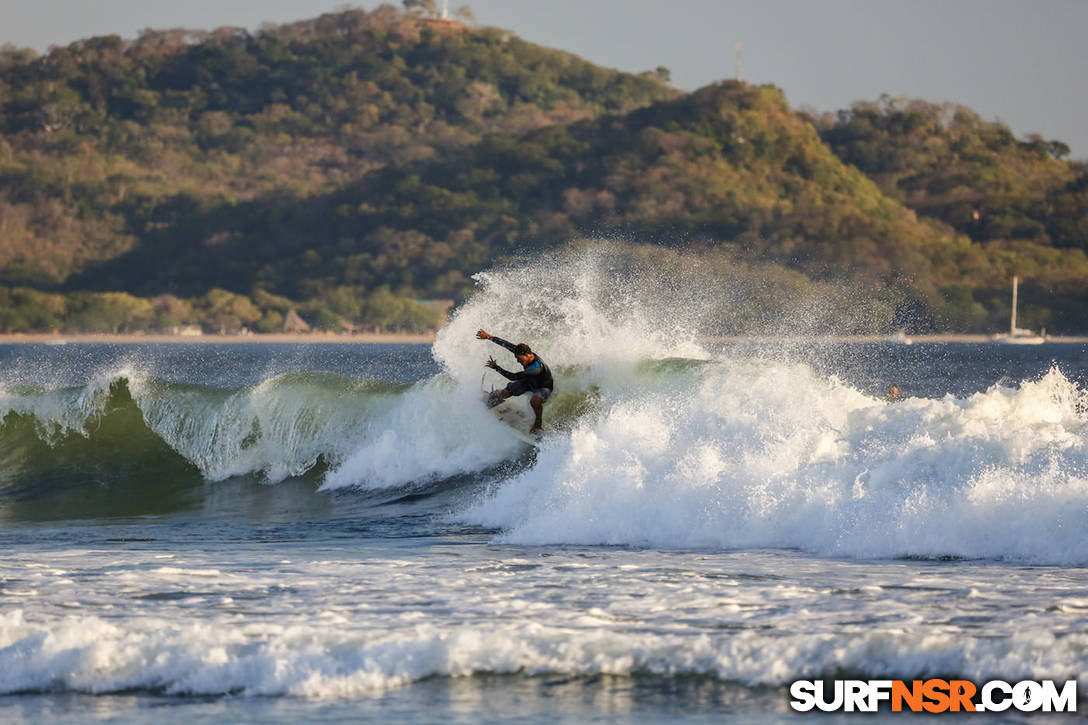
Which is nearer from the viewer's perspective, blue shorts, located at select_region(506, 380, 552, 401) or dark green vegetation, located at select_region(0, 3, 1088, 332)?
blue shorts, located at select_region(506, 380, 552, 401)

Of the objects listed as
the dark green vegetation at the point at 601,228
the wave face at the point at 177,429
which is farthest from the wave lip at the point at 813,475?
the dark green vegetation at the point at 601,228

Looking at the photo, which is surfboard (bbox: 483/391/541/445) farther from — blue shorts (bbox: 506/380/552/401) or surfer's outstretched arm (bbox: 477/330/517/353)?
surfer's outstretched arm (bbox: 477/330/517/353)

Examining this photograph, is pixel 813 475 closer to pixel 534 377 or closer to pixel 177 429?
pixel 534 377

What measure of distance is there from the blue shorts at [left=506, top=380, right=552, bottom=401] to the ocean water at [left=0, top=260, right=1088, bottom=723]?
0.50 metres

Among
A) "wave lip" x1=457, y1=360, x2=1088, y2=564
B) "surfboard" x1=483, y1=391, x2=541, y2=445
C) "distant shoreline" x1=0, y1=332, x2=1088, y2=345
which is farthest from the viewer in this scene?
"distant shoreline" x1=0, y1=332, x2=1088, y2=345

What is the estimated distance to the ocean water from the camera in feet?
33.0

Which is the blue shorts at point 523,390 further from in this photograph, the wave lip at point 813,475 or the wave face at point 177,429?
the wave face at point 177,429

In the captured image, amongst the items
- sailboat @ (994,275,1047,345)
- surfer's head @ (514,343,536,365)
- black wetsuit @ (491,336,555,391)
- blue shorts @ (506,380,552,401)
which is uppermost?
sailboat @ (994,275,1047,345)

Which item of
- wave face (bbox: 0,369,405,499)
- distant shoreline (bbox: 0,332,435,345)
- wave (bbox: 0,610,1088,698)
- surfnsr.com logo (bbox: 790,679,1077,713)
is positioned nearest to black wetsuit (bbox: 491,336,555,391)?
wave face (bbox: 0,369,405,499)

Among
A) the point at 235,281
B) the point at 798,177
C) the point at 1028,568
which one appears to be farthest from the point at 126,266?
the point at 1028,568

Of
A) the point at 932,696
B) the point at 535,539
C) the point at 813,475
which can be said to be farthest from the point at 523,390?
the point at 932,696

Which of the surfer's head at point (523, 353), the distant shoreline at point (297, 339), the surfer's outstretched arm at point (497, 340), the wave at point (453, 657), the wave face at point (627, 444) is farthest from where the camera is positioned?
the distant shoreline at point (297, 339)

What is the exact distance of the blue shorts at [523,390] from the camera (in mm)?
20281

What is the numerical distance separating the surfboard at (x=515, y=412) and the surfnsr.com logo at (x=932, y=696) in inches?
441
